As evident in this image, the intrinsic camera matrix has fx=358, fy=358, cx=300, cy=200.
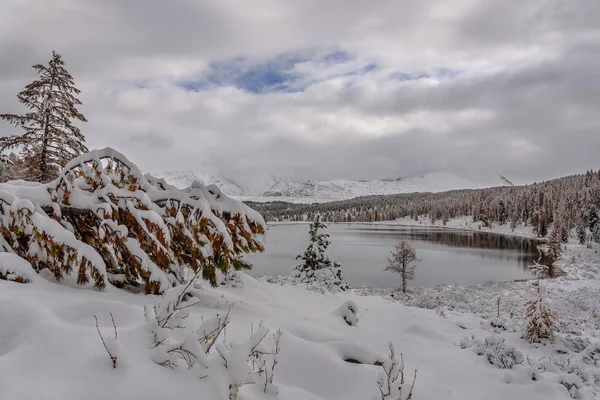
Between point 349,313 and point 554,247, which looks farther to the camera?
point 554,247

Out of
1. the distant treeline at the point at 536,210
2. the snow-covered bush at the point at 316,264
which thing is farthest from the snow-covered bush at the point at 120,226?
the distant treeline at the point at 536,210

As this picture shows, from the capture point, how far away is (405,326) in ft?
26.3

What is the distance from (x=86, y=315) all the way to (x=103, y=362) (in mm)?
1354

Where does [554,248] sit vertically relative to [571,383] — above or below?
below

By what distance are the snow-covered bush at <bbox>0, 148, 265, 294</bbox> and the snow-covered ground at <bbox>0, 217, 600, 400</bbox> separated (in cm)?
57

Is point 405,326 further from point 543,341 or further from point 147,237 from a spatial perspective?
point 147,237

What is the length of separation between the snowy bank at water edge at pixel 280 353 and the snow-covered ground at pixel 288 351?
13 millimetres

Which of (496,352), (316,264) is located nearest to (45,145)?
(316,264)

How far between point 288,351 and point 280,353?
123mm

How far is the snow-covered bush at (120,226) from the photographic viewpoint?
539 cm

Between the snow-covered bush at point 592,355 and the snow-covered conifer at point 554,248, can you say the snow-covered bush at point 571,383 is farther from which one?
the snow-covered conifer at point 554,248

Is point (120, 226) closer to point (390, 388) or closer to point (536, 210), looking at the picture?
point (390, 388)

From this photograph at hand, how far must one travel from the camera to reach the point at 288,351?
4.54 m

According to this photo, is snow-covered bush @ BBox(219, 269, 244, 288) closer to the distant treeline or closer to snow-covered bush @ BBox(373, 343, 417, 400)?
snow-covered bush @ BBox(373, 343, 417, 400)
